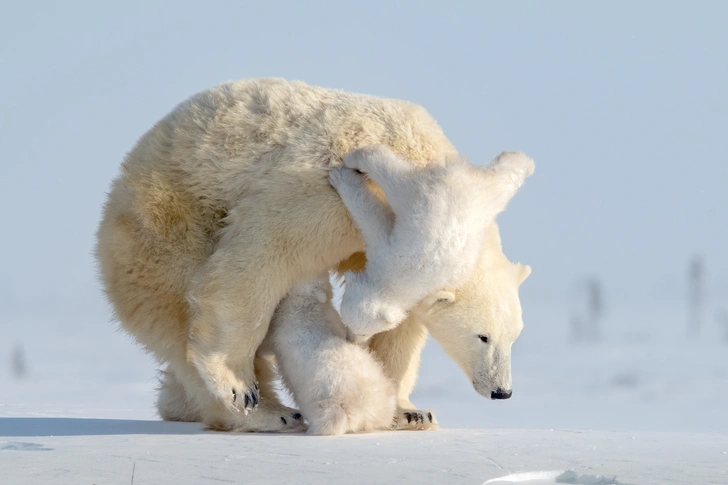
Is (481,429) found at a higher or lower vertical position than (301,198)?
lower

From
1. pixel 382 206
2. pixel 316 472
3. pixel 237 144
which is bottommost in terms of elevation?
pixel 316 472

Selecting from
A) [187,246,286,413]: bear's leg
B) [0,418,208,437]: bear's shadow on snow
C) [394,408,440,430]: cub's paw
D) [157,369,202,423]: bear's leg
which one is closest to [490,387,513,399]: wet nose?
[394,408,440,430]: cub's paw

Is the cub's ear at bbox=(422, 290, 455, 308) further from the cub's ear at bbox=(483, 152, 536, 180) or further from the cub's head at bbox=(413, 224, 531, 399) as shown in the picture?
the cub's ear at bbox=(483, 152, 536, 180)

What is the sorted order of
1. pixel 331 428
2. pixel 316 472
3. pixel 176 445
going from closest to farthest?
1. pixel 316 472
2. pixel 176 445
3. pixel 331 428

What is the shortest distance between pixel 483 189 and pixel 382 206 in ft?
1.98

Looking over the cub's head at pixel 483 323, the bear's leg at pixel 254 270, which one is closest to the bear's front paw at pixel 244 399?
the bear's leg at pixel 254 270

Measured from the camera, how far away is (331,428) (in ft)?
17.9

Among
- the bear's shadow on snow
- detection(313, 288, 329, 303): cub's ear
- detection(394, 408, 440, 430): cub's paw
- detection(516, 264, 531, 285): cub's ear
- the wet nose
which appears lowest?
the bear's shadow on snow

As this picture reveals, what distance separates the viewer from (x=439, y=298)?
217 inches

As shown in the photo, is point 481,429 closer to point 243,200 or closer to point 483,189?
point 483,189

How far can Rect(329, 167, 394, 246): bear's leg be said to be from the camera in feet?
18.0

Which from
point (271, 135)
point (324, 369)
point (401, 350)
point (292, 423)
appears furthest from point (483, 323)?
point (271, 135)

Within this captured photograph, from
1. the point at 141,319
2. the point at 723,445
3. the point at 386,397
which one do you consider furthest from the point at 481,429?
the point at 141,319

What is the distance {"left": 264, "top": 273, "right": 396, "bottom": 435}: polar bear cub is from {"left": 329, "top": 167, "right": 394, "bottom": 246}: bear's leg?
1.99 ft
